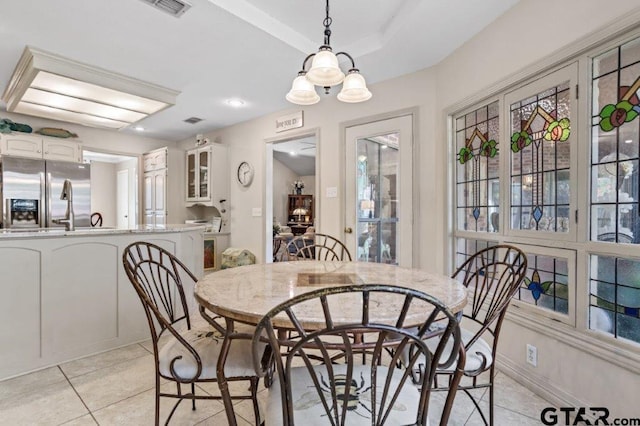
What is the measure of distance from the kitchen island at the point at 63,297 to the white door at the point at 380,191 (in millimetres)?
2015

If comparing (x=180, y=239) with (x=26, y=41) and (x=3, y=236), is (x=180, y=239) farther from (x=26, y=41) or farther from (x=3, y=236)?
(x=26, y=41)

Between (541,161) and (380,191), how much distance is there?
1582 mm

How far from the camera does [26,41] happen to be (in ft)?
8.50

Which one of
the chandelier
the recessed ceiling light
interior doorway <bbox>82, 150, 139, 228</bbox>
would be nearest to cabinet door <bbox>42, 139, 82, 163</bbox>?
the recessed ceiling light

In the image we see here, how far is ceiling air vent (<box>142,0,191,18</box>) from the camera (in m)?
2.12

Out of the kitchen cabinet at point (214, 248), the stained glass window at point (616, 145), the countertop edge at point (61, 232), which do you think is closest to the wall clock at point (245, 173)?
the kitchen cabinet at point (214, 248)

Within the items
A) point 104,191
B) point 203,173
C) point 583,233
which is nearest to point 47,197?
point 203,173

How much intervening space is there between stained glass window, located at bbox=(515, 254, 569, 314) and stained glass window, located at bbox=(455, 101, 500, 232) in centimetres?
42

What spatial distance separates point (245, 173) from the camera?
4973 mm

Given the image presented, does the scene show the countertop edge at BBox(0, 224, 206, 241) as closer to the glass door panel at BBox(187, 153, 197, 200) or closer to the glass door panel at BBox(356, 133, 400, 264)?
the glass door panel at BBox(356, 133, 400, 264)

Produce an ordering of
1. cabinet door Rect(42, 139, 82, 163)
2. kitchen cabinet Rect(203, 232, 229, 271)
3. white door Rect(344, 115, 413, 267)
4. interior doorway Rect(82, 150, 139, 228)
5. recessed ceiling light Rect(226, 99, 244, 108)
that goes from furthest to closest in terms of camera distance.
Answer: interior doorway Rect(82, 150, 139, 228) < kitchen cabinet Rect(203, 232, 229, 271) < cabinet door Rect(42, 139, 82, 163) < recessed ceiling light Rect(226, 99, 244, 108) < white door Rect(344, 115, 413, 267)

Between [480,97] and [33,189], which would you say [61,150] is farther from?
[480,97]

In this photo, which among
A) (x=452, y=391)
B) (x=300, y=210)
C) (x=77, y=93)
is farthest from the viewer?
(x=300, y=210)

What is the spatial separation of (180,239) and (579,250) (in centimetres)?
302
